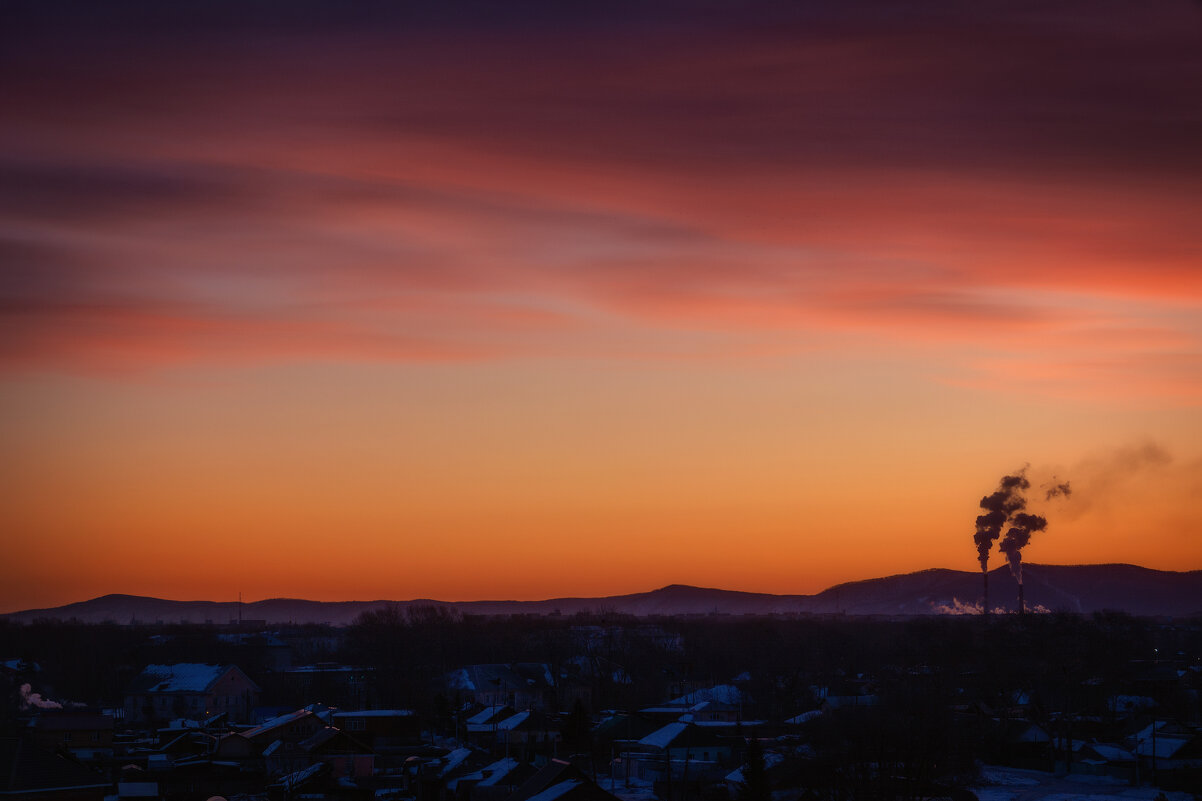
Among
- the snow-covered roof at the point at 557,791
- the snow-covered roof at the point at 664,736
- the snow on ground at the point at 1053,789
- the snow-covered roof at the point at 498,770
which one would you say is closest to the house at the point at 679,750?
the snow-covered roof at the point at 664,736

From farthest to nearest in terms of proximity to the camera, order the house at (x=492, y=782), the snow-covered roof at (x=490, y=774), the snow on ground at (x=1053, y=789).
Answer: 1. the snow on ground at (x=1053, y=789)
2. the snow-covered roof at (x=490, y=774)
3. the house at (x=492, y=782)

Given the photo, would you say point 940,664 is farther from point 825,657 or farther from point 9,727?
point 9,727

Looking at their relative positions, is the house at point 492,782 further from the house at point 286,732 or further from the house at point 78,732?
the house at point 78,732

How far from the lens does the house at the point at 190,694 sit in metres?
69.1

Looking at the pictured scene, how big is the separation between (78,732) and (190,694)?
2234 cm

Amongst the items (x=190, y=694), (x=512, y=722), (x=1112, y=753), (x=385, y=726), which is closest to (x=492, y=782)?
(x=385, y=726)

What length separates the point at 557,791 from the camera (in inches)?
1115

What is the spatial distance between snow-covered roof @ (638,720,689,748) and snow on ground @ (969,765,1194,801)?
968 cm

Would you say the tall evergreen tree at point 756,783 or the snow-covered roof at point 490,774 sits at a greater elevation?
the tall evergreen tree at point 756,783

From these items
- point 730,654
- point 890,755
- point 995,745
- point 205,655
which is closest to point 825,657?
point 730,654

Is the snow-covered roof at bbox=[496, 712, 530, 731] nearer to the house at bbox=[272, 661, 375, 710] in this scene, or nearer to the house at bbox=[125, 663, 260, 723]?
the house at bbox=[272, 661, 375, 710]

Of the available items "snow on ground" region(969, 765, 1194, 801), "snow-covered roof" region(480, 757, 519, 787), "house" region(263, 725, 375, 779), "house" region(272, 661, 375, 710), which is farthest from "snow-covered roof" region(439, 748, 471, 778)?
"house" region(272, 661, 375, 710)

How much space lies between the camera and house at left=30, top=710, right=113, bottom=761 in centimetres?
4666

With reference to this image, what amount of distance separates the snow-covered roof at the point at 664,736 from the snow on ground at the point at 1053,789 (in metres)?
9.68
